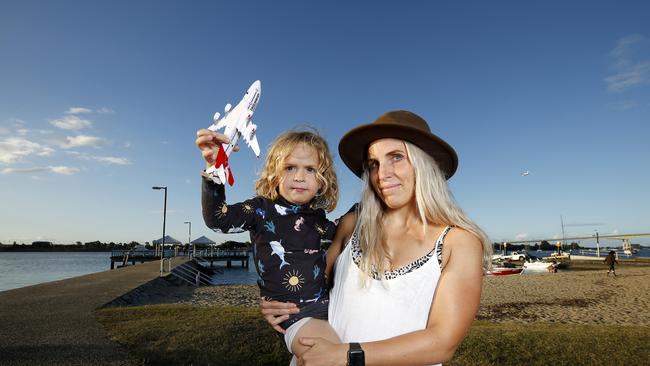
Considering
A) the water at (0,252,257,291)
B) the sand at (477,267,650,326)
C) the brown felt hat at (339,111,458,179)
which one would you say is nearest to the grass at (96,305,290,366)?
the brown felt hat at (339,111,458,179)

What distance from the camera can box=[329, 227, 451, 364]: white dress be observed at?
1942 mm

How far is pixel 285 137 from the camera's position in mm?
2775

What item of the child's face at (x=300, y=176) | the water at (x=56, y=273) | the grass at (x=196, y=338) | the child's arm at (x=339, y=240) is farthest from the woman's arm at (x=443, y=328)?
the water at (x=56, y=273)

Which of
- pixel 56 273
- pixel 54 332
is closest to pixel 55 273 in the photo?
pixel 56 273

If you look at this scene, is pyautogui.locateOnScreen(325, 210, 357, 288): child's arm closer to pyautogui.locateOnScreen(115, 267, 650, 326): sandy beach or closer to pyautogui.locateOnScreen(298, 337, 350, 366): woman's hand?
pyautogui.locateOnScreen(298, 337, 350, 366): woman's hand

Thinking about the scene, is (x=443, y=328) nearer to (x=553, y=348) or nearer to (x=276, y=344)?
(x=276, y=344)

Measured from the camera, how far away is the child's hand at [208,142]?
7.53ft

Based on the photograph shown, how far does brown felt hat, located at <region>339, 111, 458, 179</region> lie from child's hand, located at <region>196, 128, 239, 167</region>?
70 centimetres

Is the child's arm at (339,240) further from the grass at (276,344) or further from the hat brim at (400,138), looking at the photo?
the grass at (276,344)

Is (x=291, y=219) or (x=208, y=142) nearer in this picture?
(x=208, y=142)

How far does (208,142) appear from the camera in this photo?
2.32 m

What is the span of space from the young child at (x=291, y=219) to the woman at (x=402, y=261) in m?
0.11

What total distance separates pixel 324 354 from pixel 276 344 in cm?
565

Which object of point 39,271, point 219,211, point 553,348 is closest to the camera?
point 219,211
